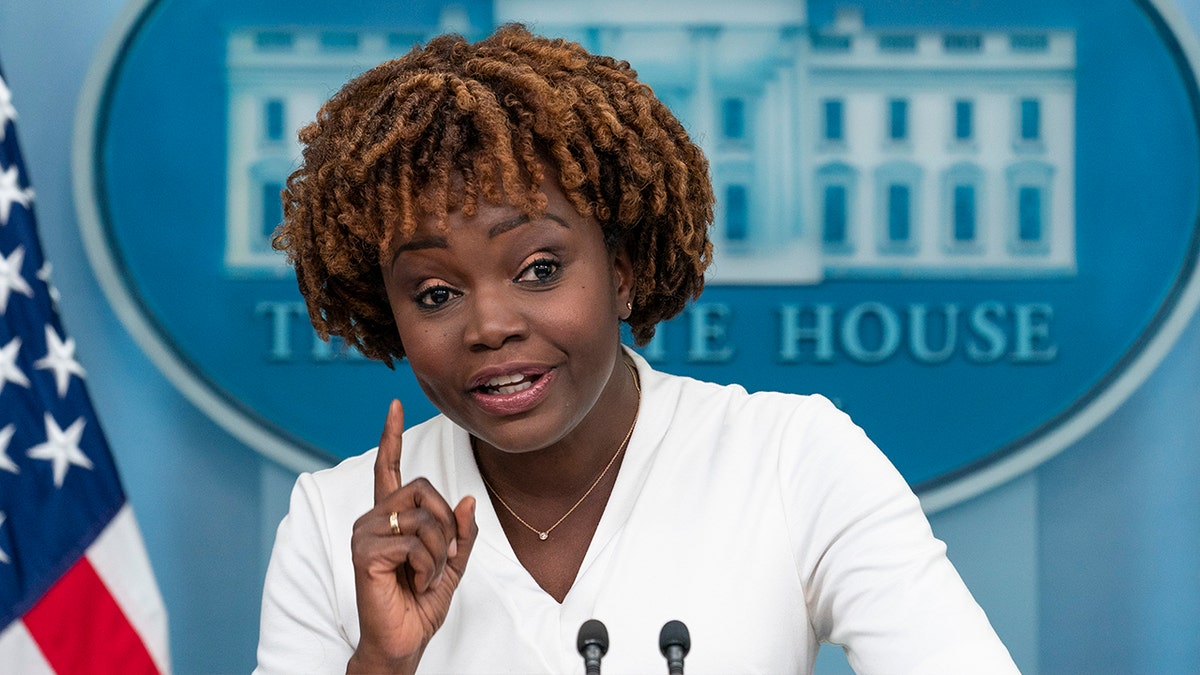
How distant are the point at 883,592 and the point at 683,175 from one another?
0.54 metres

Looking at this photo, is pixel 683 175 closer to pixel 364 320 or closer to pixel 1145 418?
pixel 364 320

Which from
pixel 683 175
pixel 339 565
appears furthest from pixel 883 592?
pixel 339 565

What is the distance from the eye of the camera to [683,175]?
1.57 m

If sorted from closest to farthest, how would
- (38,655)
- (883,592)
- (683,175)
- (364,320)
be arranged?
(883,592), (683,175), (364,320), (38,655)

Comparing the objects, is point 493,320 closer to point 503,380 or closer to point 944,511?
point 503,380

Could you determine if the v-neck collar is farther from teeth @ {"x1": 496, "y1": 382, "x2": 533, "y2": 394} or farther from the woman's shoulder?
teeth @ {"x1": 496, "y1": 382, "x2": 533, "y2": 394}

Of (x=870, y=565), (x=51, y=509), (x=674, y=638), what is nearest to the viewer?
(x=674, y=638)

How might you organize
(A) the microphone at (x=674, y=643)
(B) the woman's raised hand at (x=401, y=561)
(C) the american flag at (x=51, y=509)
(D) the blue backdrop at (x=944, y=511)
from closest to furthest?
(A) the microphone at (x=674, y=643) → (B) the woman's raised hand at (x=401, y=561) → (C) the american flag at (x=51, y=509) → (D) the blue backdrop at (x=944, y=511)

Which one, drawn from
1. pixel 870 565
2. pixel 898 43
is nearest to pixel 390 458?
pixel 870 565

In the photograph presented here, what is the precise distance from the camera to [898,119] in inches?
105

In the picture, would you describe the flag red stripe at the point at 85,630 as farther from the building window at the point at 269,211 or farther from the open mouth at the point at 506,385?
the open mouth at the point at 506,385

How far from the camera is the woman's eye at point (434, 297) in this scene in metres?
1.44

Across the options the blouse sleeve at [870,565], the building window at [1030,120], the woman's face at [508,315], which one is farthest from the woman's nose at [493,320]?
the building window at [1030,120]

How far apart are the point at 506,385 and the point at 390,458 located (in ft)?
0.51
